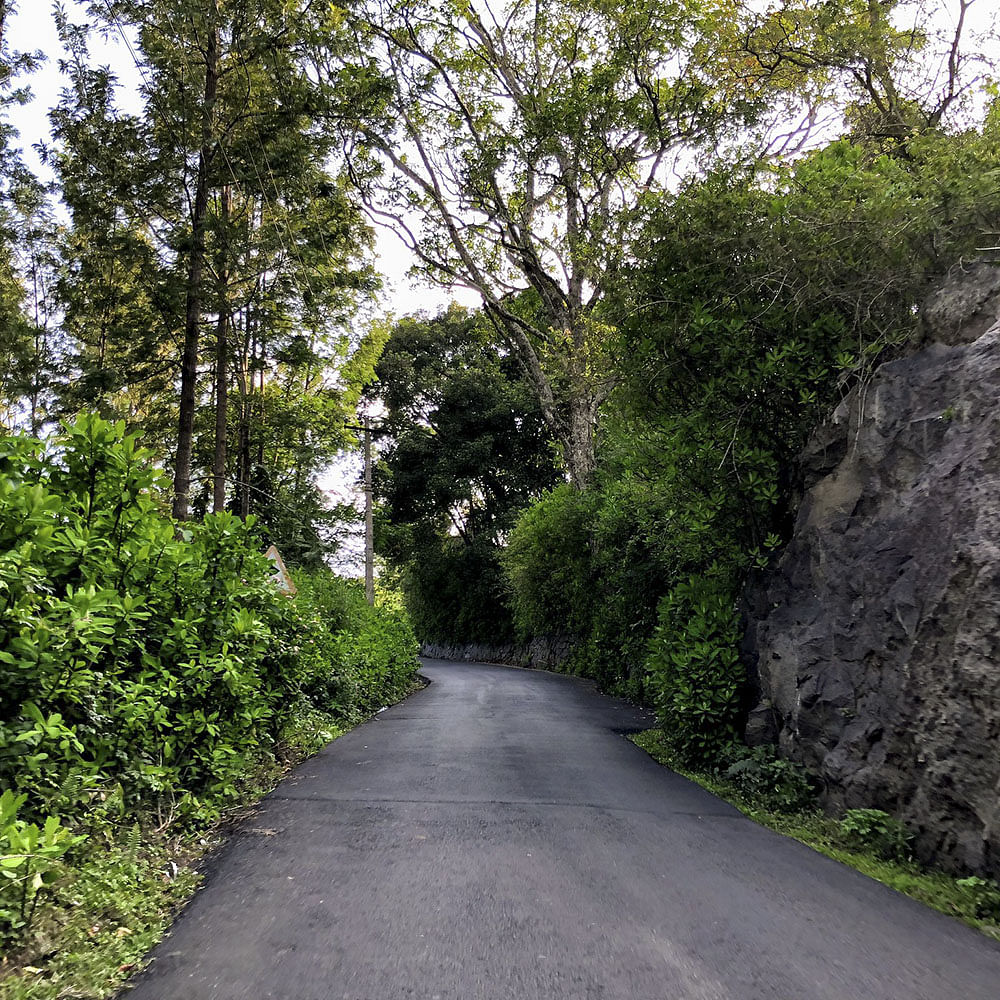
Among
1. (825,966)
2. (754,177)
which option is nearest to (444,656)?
(754,177)

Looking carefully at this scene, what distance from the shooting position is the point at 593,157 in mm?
14773

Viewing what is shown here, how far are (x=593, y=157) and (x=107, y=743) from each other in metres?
14.2

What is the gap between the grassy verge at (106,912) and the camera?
274cm

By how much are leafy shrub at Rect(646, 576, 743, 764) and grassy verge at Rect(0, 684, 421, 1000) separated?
4.50 metres

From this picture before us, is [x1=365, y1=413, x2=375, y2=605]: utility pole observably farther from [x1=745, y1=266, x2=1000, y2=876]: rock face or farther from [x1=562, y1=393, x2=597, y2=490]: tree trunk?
[x1=745, y1=266, x2=1000, y2=876]: rock face

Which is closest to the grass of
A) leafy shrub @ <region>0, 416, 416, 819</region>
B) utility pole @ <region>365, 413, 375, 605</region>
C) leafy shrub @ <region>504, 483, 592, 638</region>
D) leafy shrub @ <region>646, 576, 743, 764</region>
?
leafy shrub @ <region>0, 416, 416, 819</region>

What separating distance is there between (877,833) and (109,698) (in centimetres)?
478

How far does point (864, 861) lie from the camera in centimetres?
457

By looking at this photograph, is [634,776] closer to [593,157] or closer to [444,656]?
[593,157]

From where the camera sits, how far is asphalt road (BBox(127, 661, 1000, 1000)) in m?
2.99

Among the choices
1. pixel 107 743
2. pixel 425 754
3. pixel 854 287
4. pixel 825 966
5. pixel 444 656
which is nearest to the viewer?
pixel 825 966

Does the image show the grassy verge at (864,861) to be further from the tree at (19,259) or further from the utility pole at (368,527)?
the utility pole at (368,527)

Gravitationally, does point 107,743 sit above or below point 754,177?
below

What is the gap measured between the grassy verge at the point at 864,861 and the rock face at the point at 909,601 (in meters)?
0.17
